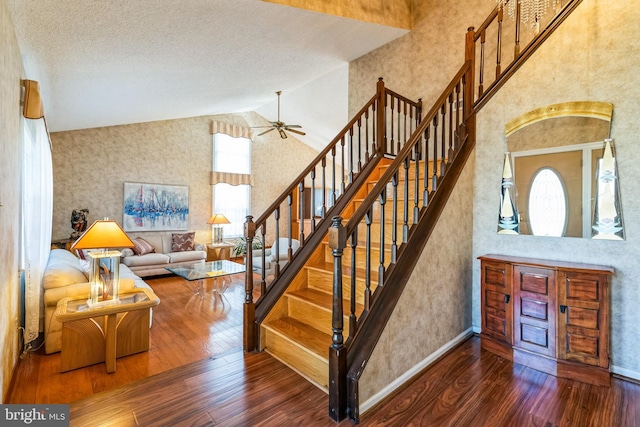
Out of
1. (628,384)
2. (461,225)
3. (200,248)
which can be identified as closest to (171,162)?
(200,248)

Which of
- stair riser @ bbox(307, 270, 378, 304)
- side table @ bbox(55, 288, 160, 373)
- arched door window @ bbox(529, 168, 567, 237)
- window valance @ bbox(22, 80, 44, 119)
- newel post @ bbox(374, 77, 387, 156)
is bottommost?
side table @ bbox(55, 288, 160, 373)

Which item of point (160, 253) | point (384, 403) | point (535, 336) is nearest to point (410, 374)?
point (384, 403)

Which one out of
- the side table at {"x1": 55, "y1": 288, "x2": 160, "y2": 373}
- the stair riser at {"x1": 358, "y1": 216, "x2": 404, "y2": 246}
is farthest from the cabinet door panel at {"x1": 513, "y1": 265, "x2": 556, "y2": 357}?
the side table at {"x1": 55, "y1": 288, "x2": 160, "y2": 373}

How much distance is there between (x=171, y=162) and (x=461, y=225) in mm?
6713

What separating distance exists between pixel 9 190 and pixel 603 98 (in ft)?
14.6

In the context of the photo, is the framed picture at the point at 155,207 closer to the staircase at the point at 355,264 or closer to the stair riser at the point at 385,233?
the staircase at the point at 355,264

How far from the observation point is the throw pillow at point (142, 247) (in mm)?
6109

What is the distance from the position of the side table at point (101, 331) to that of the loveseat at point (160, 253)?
3258mm

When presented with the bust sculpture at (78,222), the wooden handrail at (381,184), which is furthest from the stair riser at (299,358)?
the bust sculpture at (78,222)

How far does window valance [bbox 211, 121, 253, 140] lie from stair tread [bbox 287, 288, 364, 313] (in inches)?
246

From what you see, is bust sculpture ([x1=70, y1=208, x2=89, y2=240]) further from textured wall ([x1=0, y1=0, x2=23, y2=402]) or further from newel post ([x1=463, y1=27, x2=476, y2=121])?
newel post ([x1=463, y1=27, x2=476, y2=121])

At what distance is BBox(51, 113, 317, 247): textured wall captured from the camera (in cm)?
612

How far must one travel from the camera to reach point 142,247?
6.20 m

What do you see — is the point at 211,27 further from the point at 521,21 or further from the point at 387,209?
the point at 521,21
